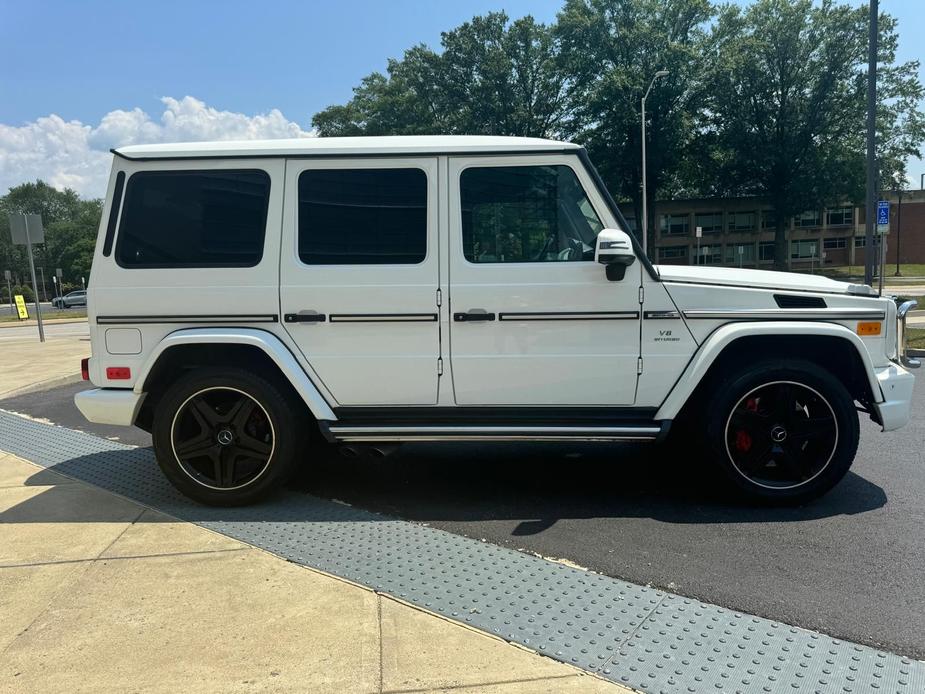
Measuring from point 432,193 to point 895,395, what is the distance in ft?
9.82

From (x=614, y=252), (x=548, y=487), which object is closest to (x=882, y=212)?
(x=548, y=487)

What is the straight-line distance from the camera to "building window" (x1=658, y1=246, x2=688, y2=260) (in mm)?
57828

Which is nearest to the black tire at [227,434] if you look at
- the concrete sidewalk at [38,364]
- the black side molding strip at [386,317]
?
the black side molding strip at [386,317]

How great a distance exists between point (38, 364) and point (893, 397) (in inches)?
493

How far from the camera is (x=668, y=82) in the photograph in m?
43.6

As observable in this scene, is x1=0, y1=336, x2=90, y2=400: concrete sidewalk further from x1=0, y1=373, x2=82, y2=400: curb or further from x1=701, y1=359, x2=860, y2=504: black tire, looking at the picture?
x1=701, y1=359, x2=860, y2=504: black tire

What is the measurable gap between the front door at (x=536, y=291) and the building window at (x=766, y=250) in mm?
58857

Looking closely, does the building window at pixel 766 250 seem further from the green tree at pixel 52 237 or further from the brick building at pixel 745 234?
the green tree at pixel 52 237

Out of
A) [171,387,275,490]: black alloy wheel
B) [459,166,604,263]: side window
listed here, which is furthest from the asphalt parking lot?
[459,166,604,263]: side window

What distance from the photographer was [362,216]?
4020 millimetres

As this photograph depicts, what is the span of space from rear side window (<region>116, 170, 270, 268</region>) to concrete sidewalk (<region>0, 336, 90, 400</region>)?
19.4 ft

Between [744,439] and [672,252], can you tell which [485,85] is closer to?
[672,252]

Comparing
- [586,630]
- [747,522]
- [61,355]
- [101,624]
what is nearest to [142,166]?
[101,624]

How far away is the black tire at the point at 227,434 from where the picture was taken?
4066 mm
